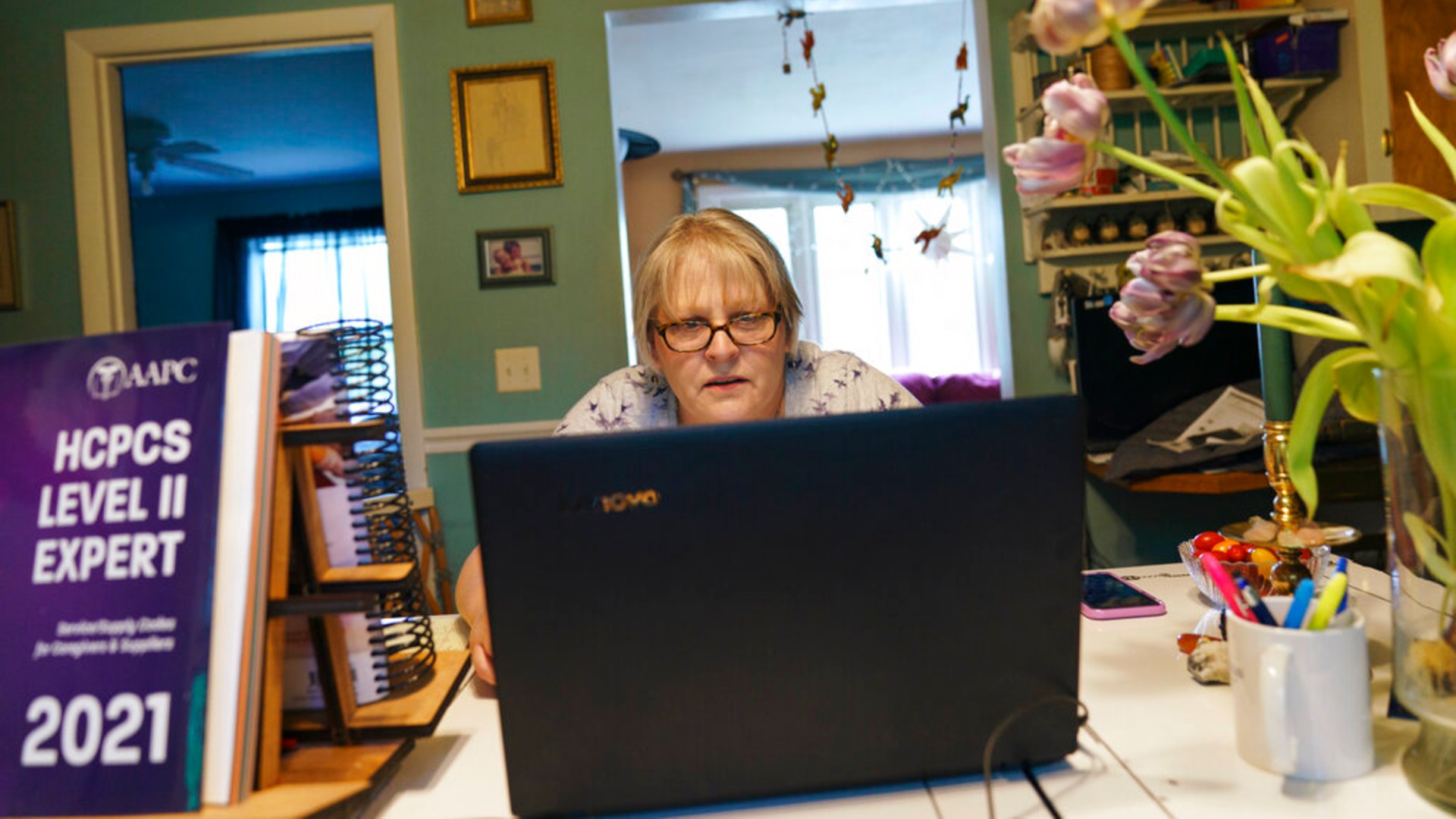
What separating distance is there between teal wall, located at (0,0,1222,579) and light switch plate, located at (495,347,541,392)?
0.02 m

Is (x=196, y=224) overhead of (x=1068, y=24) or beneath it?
overhead

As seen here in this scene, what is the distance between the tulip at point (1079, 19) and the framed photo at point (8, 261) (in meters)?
3.07

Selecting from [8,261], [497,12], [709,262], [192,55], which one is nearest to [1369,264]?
[709,262]

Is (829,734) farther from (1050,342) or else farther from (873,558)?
(1050,342)

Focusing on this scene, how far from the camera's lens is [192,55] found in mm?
2799

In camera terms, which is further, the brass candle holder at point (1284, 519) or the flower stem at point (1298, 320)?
the brass candle holder at point (1284, 519)

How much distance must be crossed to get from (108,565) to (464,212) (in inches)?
87.9

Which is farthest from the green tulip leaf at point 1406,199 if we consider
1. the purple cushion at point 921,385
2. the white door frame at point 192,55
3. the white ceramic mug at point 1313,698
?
the purple cushion at point 921,385

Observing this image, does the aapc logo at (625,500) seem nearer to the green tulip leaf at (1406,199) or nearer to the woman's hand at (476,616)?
the woman's hand at (476,616)

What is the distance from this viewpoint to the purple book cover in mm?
619

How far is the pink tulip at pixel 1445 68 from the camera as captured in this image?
0.70m

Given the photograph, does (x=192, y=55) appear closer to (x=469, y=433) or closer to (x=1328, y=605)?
(x=469, y=433)

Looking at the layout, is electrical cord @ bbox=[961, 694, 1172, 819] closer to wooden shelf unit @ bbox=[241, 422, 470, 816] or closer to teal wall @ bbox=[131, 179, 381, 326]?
wooden shelf unit @ bbox=[241, 422, 470, 816]

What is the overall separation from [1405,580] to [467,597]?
0.88 metres
